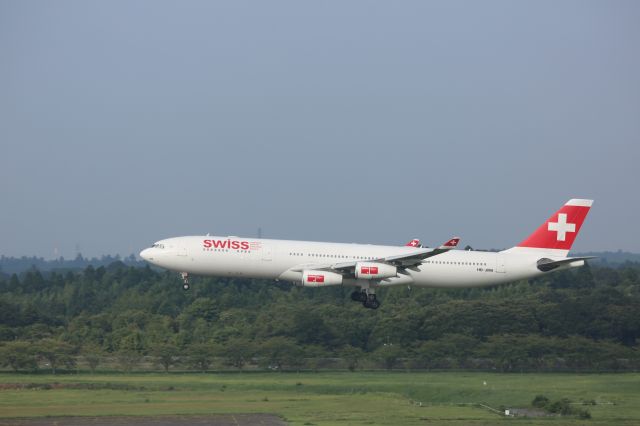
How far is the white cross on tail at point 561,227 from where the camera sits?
8119 centimetres

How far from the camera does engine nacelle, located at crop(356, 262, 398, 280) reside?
73.6 meters

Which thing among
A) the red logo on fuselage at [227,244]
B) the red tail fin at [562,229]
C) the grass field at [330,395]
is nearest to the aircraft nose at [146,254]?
the red logo on fuselage at [227,244]

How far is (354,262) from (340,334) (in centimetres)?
3199

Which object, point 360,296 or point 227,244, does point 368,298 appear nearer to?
point 360,296

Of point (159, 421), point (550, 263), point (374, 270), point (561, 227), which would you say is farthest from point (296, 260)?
point (561, 227)

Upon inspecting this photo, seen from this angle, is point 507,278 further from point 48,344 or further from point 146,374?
point 48,344

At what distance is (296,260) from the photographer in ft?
244

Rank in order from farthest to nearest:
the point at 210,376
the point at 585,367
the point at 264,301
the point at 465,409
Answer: the point at 264,301, the point at 585,367, the point at 210,376, the point at 465,409

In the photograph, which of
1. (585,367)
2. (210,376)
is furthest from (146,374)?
(585,367)

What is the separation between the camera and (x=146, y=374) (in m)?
90.6

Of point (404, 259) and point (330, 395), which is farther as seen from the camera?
point (330, 395)

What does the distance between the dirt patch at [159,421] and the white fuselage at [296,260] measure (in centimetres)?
1170

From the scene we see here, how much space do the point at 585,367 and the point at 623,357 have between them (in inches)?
139

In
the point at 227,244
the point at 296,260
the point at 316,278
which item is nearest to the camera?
the point at 316,278
